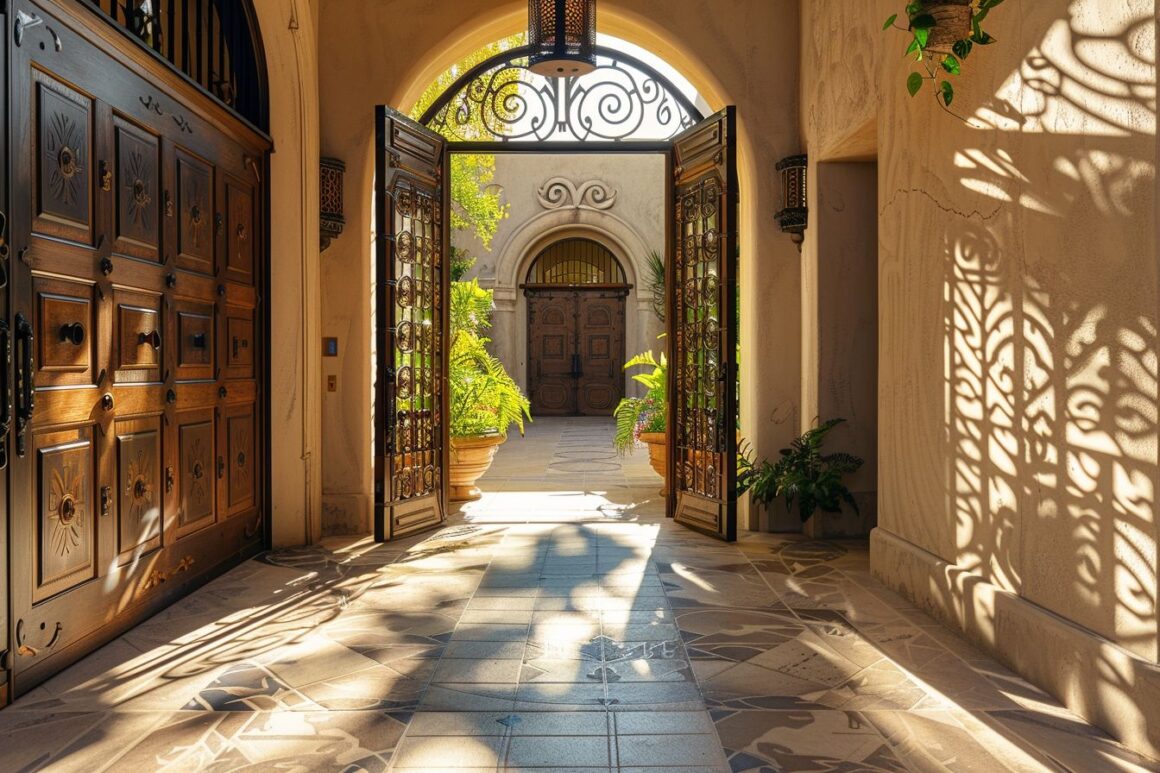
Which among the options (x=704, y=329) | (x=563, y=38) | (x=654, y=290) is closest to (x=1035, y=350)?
(x=563, y=38)

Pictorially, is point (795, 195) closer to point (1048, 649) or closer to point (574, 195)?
point (1048, 649)

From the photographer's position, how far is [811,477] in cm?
642

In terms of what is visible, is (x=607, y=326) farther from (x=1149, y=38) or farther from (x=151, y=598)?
(x=1149, y=38)

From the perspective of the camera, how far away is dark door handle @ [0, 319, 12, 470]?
320 centimetres

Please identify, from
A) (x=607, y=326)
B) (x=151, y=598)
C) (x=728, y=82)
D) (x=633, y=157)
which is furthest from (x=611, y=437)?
(x=151, y=598)

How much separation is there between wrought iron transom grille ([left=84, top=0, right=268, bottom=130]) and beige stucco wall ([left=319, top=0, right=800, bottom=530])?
2.48 ft

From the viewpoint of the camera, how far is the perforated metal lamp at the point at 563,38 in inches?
214

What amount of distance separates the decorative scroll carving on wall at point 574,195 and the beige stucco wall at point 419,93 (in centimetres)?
1030

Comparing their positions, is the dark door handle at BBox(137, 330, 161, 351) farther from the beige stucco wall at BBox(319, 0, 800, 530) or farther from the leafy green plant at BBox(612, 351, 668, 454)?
the leafy green plant at BBox(612, 351, 668, 454)

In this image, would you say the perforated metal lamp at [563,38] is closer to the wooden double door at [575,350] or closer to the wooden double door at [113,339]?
the wooden double door at [113,339]

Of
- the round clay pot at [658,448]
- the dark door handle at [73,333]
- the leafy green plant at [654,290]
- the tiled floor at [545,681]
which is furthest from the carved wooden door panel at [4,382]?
the leafy green plant at [654,290]

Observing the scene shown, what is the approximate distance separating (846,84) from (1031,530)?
10.9 ft

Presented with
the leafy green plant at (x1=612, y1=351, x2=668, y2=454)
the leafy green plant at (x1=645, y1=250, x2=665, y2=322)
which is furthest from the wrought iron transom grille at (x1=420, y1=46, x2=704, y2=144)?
the leafy green plant at (x1=645, y1=250, x2=665, y2=322)

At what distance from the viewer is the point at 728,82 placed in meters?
6.82
